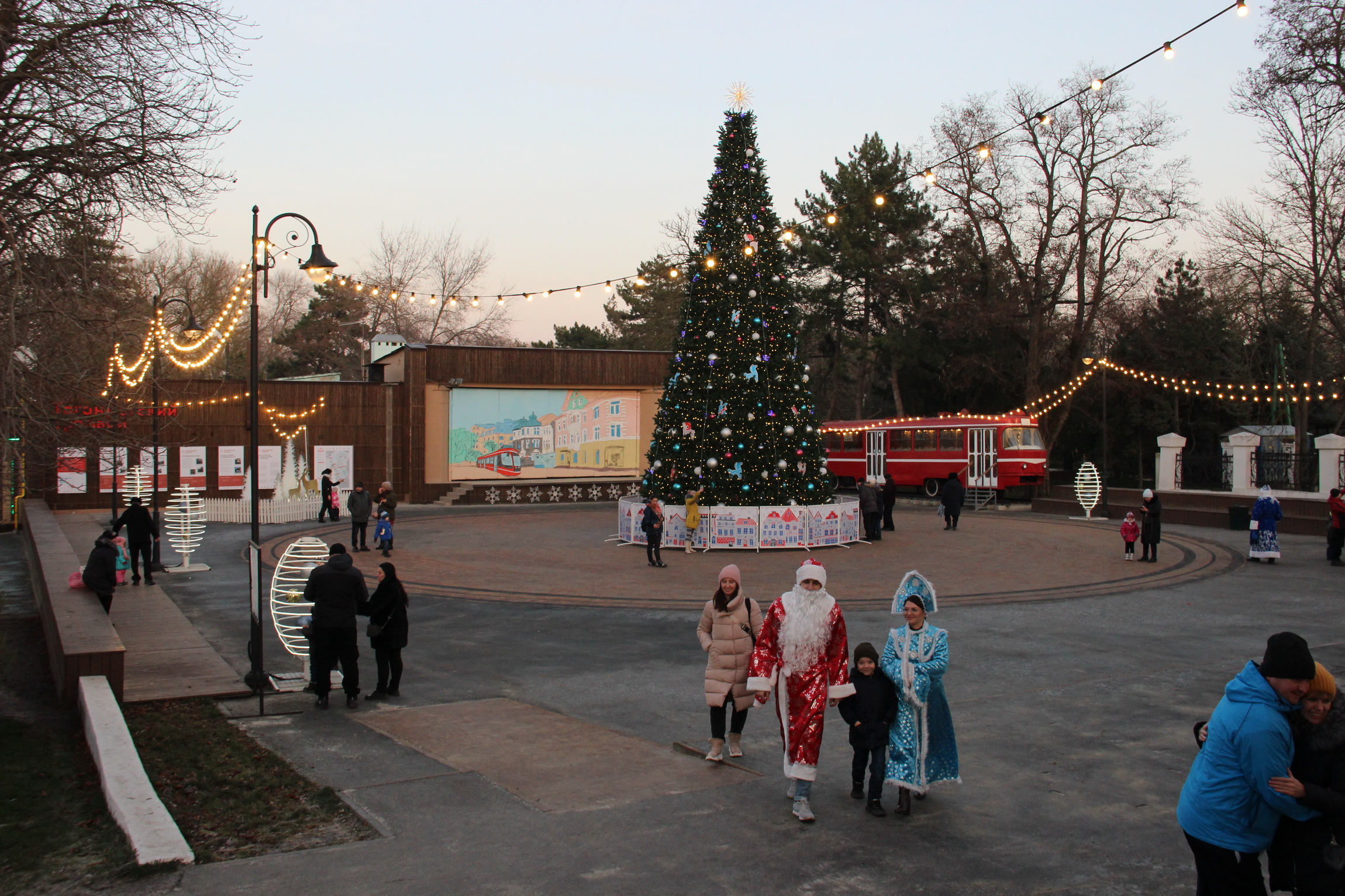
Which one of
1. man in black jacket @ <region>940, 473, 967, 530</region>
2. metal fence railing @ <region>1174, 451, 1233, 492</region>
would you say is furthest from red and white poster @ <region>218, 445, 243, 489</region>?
metal fence railing @ <region>1174, 451, 1233, 492</region>

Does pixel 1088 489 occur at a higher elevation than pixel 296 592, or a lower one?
higher

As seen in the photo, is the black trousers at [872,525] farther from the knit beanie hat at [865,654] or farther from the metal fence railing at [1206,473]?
the knit beanie hat at [865,654]

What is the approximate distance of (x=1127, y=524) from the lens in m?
20.0

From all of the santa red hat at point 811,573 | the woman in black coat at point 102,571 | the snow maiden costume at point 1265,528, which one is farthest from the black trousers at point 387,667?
the snow maiden costume at point 1265,528

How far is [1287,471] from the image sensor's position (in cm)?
2841

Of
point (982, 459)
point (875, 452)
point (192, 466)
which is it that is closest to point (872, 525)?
point (982, 459)

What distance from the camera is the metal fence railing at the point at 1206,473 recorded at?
3042cm

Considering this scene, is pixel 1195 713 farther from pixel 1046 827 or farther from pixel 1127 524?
pixel 1127 524

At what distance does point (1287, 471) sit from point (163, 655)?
2912 cm

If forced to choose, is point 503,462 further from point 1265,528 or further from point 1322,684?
point 1322,684

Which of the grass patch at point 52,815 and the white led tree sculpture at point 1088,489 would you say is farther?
the white led tree sculpture at point 1088,489

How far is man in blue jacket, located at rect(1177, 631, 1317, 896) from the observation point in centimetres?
382

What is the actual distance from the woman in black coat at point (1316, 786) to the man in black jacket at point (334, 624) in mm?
7656

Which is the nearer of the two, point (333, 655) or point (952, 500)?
point (333, 655)
